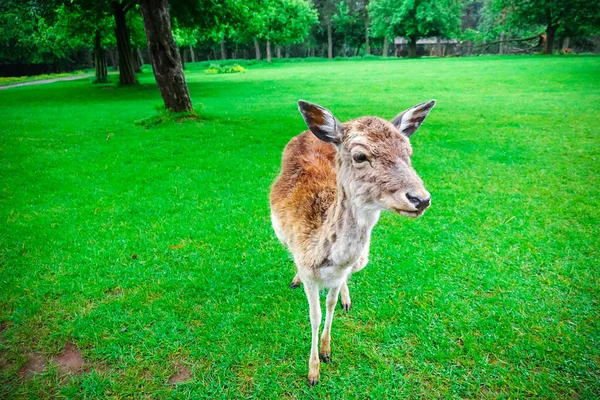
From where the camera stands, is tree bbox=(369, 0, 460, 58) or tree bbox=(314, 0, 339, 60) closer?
tree bbox=(369, 0, 460, 58)

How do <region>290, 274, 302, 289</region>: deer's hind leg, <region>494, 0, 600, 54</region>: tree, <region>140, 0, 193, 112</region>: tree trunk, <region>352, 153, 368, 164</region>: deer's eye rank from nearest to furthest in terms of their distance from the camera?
<region>352, 153, 368, 164</region>: deer's eye, <region>290, 274, 302, 289</region>: deer's hind leg, <region>140, 0, 193, 112</region>: tree trunk, <region>494, 0, 600, 54</region>: tree

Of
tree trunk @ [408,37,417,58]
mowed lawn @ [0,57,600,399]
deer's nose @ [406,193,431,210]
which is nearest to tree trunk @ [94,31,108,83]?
mowed lawn @ [0,57,600,399]

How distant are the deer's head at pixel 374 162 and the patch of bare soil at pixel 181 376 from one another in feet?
7.29

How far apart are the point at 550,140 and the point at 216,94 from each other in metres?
15.9

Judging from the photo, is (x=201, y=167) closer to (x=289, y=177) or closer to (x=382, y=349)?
(x=289, y=177)

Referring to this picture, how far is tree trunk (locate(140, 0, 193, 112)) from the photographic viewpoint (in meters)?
10.6

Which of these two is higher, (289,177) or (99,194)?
(289,177)

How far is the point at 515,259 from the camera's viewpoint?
436cm

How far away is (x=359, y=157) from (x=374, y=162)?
13 cm

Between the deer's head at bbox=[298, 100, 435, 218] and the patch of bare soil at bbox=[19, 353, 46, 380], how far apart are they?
10.6ft

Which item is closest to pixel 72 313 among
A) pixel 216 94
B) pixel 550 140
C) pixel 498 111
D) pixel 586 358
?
pixel 586 358

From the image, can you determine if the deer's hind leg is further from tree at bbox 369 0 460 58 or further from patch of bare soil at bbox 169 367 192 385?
tree at bbox 369 0 460 58

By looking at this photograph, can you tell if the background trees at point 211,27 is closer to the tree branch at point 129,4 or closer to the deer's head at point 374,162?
the tree branch at point 129,4

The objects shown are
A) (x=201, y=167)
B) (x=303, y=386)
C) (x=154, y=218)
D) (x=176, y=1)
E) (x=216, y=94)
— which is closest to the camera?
(x=303, y=386)
